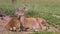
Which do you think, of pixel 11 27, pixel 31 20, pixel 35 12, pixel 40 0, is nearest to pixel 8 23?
pixel 11 27

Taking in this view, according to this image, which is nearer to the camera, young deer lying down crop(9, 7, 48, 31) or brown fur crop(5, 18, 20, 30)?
young deer lying down crop(9, 7, 48, 31)

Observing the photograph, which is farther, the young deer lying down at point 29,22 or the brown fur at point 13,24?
the brown fur at point 13,24

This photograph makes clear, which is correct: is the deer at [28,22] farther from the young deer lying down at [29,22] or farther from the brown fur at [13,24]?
the brown fur at [13,24]

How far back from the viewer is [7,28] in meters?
7.95

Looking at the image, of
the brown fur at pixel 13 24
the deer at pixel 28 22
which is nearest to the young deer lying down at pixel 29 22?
the deer at pixel 28 22

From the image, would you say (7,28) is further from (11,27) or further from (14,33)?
(14,33)

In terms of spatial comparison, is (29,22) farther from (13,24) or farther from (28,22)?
(13,24)

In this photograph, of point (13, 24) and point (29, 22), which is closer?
point (13, 24)

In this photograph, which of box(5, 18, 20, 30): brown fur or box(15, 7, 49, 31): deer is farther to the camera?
box(5, 18, 20, 30): brown fur

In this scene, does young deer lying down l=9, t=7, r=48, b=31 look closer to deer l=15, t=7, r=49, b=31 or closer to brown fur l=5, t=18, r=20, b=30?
deer l=15, t=7, r=49, b=31

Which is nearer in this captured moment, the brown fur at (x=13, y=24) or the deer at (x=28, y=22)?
the deer at (x=28, y=22)

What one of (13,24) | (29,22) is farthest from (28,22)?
(13,24)

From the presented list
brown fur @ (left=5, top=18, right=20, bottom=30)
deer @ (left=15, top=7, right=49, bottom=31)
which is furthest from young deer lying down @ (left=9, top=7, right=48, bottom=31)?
brown fur @ (left=5, top=18, right=20, bottom=30)

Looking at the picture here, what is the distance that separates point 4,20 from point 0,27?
0.52 m
